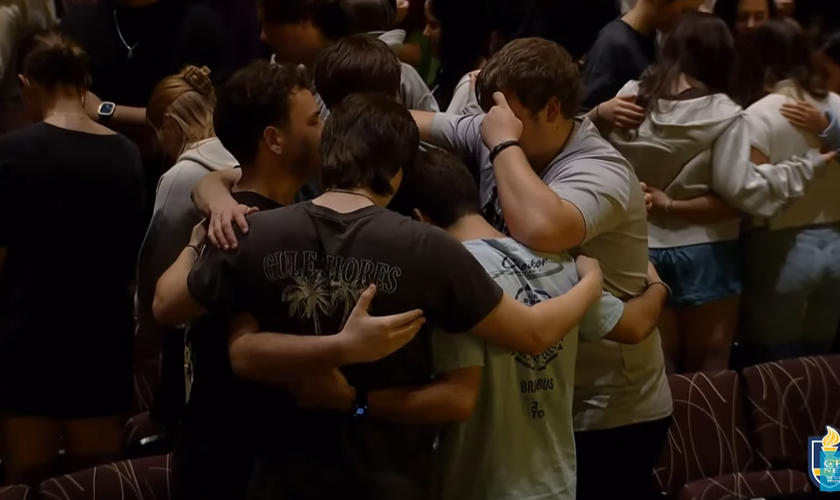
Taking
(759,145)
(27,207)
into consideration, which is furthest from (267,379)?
(759,145)

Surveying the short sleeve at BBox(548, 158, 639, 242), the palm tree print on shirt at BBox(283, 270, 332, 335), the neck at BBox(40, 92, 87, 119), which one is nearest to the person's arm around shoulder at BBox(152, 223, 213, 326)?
the palm tree print on shirt at BBox(283, 270, 332, 335)

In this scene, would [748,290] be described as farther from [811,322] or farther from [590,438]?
[590,438]

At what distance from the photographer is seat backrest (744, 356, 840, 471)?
271 centimetres

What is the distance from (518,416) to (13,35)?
82.4 inches

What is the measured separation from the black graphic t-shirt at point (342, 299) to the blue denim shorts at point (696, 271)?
4.38ft

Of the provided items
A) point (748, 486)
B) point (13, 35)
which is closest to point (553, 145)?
point (748, 486)

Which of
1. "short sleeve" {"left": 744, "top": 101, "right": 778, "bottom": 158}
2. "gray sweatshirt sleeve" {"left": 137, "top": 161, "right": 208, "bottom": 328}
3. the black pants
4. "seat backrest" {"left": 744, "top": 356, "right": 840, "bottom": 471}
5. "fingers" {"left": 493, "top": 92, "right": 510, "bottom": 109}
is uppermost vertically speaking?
"fingers" {"left": 493, "top": 92, "right": 510, "bottom": 109}

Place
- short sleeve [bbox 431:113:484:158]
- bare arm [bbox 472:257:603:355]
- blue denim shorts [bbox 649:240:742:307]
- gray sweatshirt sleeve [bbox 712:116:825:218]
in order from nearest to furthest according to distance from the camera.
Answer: bare arm [bbox 472:257:603:355]
short sleeve [bbox 431:113:484:158]
gray sweatshirt sleeve [bbox 712:116:825:218]
blue denim shorts [bbox 649:240:742:307]

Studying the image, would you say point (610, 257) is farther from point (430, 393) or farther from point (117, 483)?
point (117, 483)

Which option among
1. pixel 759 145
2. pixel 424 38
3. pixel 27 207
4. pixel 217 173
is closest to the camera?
pixel 217 173

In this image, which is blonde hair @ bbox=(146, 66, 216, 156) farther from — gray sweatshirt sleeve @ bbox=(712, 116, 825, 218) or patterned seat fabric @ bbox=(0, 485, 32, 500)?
gray sweatshirt sleeve @ bbox=(712, 116, 825, 218)

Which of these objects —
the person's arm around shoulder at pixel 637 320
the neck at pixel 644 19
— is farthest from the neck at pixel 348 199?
the neck at pixel 644 19

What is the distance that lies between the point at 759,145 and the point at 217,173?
1.59 meters

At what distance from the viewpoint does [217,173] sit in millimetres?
1997
